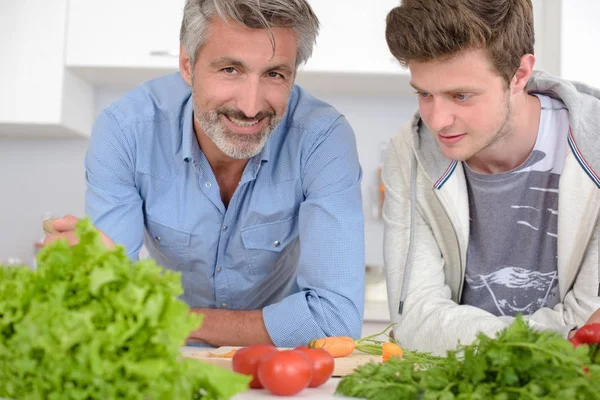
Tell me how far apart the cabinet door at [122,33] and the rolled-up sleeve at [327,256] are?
5.25 feet

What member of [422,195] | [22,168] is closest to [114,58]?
[22,168]

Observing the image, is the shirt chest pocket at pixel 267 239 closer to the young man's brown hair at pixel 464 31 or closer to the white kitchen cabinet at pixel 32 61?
the young man's brown hair at pixel 464 31

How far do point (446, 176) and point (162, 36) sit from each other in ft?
5.90

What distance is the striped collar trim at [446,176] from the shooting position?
1.67 m

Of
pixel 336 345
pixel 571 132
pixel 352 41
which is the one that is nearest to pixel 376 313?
pixel 352 41

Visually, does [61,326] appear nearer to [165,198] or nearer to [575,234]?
[165,198]

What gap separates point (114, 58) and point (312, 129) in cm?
163

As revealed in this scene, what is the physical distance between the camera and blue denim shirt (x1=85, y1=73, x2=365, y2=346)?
5.24 feet

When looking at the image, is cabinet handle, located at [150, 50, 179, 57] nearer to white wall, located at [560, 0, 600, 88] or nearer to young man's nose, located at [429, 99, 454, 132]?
white wall, located at [560, 0, 600, 88]

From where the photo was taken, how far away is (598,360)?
0.93 metres

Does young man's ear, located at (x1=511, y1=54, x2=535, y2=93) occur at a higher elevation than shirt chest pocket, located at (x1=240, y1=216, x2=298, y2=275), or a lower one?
higher

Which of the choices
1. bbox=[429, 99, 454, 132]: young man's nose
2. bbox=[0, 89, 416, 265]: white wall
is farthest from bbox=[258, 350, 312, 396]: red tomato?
bbox=[0, 89, 416, 265]: white wall

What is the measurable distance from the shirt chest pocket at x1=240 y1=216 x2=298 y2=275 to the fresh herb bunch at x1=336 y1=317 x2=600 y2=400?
90 cm

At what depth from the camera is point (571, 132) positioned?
62.7 inches
